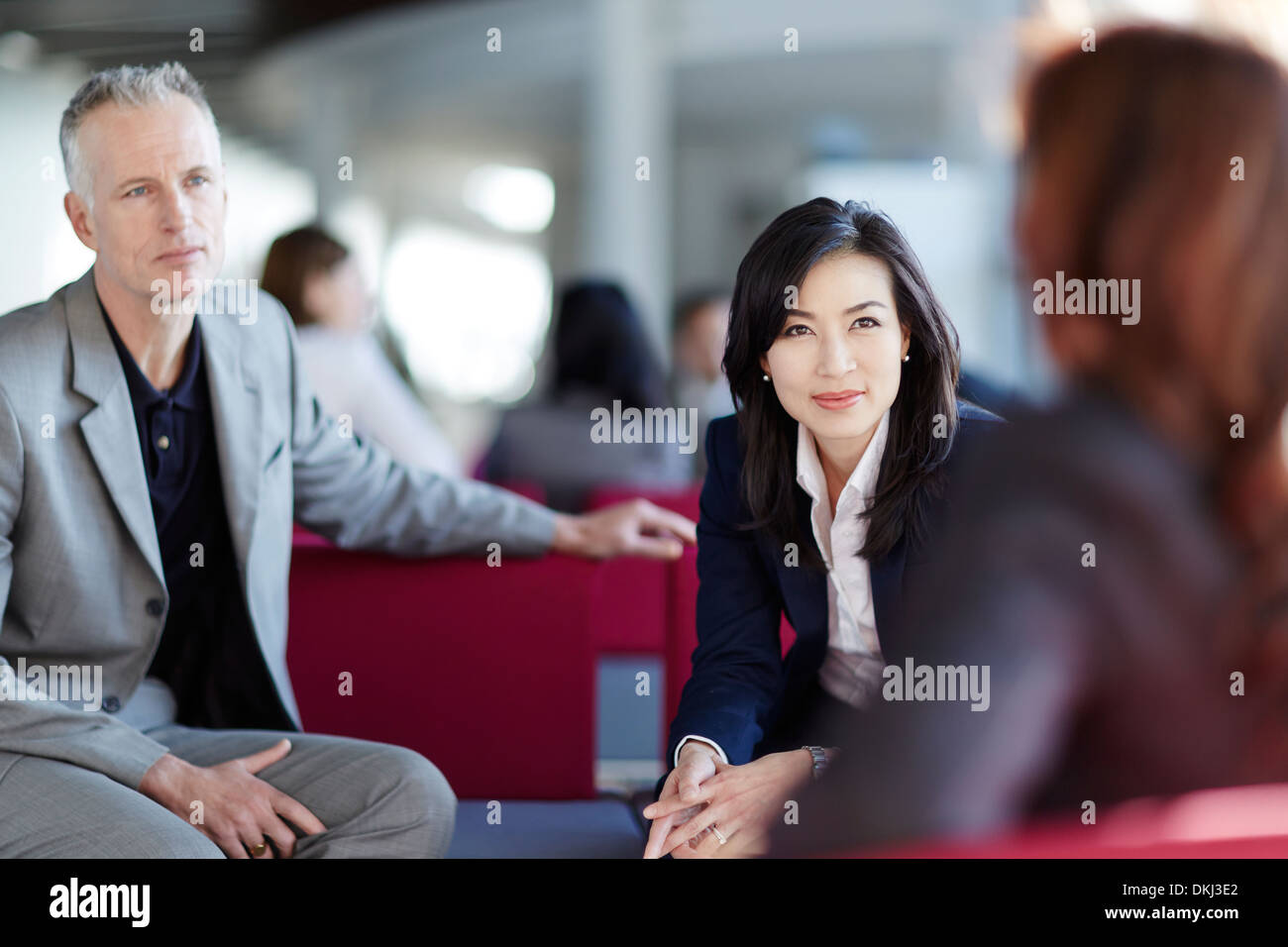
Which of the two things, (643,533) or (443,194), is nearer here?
(643,533)

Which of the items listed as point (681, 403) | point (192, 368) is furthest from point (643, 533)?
point (681, 403)

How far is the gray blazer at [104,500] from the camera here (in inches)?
66.2

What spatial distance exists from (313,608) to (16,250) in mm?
10434

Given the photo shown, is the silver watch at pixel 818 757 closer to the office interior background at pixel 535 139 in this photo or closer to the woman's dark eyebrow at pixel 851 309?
the woman's dark eyebrow at pixel 851 309

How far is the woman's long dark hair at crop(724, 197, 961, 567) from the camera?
1.64 metres

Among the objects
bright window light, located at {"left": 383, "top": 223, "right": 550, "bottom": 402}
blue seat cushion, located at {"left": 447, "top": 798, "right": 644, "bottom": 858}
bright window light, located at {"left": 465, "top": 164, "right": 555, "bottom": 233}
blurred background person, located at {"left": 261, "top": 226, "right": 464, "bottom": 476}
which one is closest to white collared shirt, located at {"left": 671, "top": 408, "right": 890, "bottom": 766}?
blue seat cushion, located at {"left": 447, "top": 798, "right": 644, "bottom": 858}

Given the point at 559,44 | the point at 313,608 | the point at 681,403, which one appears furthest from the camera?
the point at 559,44

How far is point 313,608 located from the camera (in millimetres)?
2168

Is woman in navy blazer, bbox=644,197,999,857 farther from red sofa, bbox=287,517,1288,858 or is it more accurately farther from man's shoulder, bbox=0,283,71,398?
man's shoulder, bbox=0,283,71,398

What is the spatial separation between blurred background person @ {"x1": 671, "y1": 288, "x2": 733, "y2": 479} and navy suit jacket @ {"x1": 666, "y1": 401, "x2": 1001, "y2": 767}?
11.7ft
